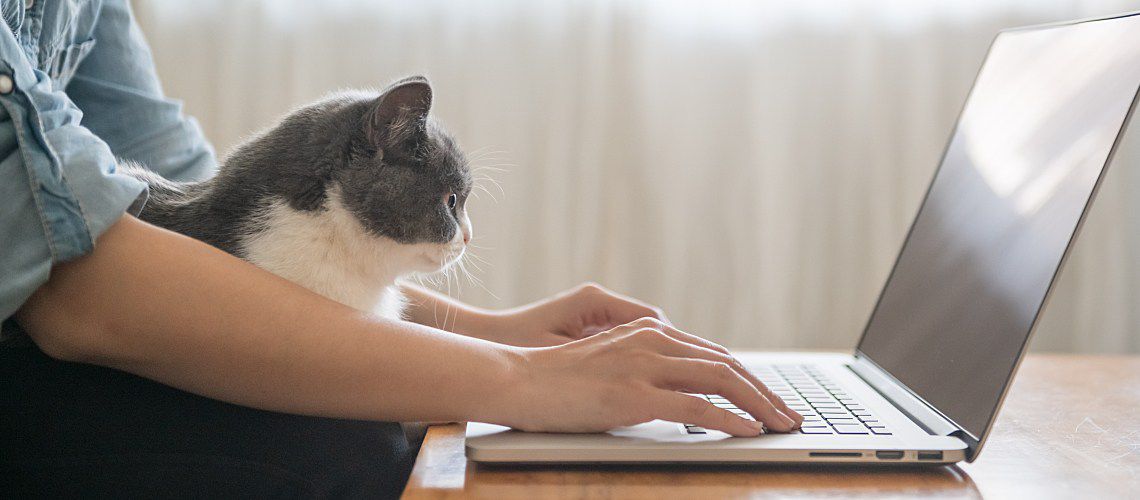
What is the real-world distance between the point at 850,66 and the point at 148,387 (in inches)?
64.5

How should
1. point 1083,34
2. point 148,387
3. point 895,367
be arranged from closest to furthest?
point 148,387, point 1083,34, point 895,367

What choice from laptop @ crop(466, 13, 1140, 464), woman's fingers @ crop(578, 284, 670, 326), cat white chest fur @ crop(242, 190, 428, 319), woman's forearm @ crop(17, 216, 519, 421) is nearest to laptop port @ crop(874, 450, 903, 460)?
laptop @ crop(466, 13, 1140, 464)

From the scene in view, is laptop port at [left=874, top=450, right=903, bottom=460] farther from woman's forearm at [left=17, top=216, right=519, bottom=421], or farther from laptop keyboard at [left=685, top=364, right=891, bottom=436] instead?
woman's forearm at [left=17, top=216, right=519, bottom=421]

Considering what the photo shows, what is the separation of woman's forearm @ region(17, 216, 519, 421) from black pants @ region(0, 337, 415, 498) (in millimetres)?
36

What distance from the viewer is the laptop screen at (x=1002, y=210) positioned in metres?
0.66

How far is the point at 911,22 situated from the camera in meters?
1.88

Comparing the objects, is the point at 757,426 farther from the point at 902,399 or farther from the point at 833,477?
the point at 902,399

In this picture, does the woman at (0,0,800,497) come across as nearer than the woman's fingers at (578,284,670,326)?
Yes

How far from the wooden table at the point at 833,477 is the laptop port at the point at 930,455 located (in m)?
0.01

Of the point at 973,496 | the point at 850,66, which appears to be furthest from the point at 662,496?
the point at 850,66

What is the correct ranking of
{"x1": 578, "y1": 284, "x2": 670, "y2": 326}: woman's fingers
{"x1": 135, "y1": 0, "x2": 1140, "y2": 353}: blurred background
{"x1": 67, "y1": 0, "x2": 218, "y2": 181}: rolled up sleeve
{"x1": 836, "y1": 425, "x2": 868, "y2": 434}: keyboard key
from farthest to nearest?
{"x1": 135, "y1": 0, "x2": 1140, "y2": 353}: blurred background
{"x1": 67, "y1": 0, "x2": 218, "y2": 181}: rolled up sleeve
{"x1": 578, "y1": 284, "x2": 670, "y2": 326}: woman's fingers
{"x1": 836, "y1": 425, "x2": 868, "y2": 434}: keyboard key

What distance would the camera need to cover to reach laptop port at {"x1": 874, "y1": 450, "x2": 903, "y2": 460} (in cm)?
58

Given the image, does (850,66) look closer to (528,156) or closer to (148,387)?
(528,156)

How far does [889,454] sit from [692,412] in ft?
0.44
